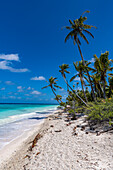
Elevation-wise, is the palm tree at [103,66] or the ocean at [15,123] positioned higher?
the palm tree at [103,66]

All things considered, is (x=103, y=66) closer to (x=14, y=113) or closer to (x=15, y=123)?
(x=15, y=123)

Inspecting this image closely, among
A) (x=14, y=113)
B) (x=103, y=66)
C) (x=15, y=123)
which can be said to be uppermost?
(x=103, y=66)

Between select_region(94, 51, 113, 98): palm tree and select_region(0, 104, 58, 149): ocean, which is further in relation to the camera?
select_region(94, 51, 113, 98): palm tree

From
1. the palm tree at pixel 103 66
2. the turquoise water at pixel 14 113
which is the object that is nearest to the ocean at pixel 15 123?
the turquoise water at pixel 14 113

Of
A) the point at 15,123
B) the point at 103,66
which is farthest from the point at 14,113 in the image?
the point at 103,66

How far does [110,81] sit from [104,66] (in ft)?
33.7

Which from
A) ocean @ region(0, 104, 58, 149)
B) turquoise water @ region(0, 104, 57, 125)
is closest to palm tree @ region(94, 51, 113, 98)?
ocean @ region(0, 104, 58, 149)

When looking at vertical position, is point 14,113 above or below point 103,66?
below

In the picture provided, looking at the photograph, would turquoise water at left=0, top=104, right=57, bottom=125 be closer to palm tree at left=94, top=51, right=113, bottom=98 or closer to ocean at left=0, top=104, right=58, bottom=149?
ocean at left=0, top=104, right=58, bottom=149

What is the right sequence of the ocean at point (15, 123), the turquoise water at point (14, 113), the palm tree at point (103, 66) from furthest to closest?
A: the turquoise water at point (14, 113) → the palm tree at point (103, 66) → the ocean at point (15, 123)

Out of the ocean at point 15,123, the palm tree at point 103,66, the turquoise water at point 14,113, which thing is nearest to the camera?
the ocean at point 15,123

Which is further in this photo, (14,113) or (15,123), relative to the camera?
(14,113)

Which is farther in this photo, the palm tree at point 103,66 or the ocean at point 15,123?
the palm tree at point 103,66

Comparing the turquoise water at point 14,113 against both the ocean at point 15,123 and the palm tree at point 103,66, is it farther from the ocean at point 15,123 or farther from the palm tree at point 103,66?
the palm tree at point 103,66
